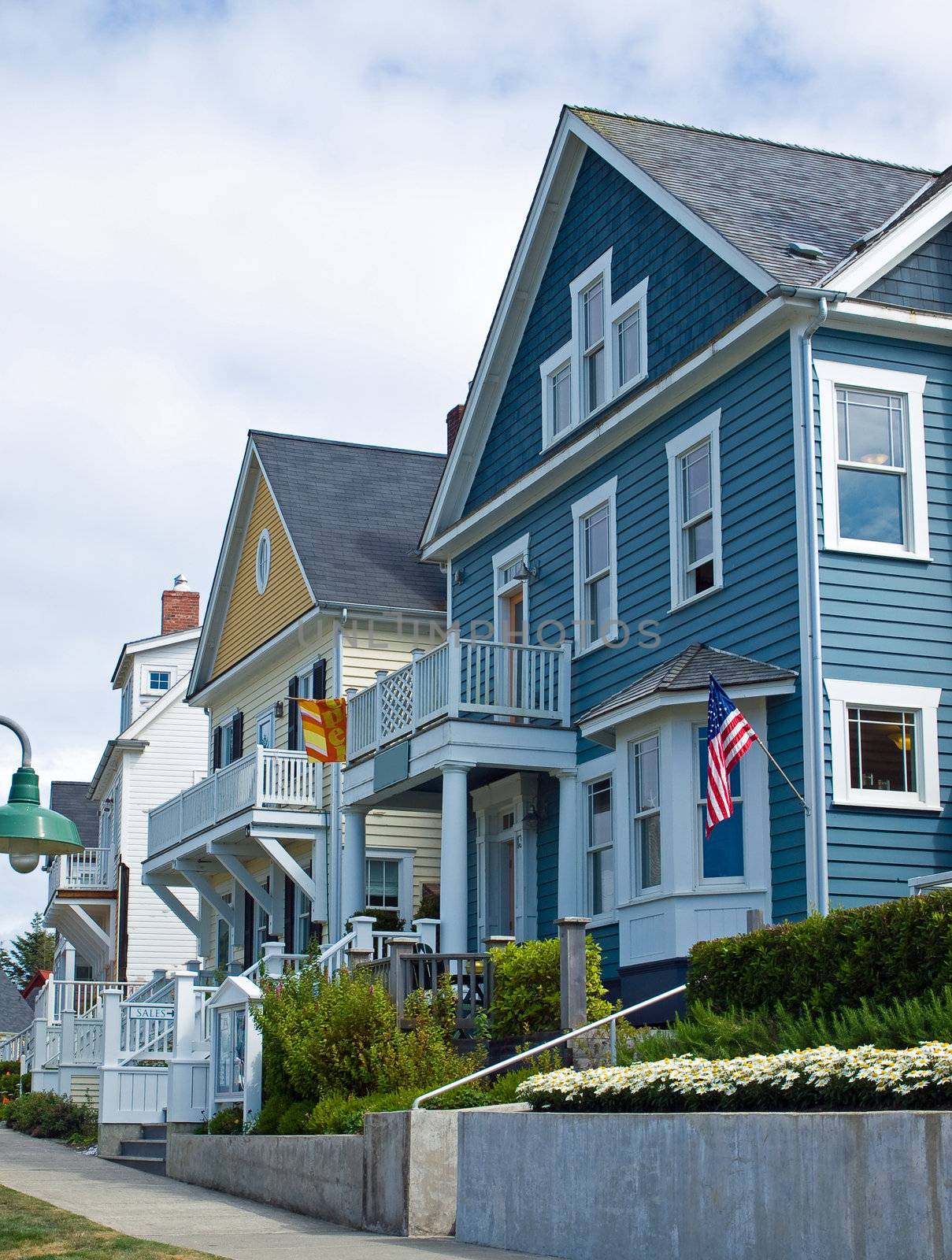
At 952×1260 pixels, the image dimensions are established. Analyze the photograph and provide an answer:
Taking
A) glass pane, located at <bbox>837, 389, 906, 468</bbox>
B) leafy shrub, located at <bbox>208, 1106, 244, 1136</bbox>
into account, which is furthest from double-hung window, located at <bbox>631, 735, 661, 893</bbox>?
leafy shrub, located at <bbox>208, 1106, 244, 1136</bbox>

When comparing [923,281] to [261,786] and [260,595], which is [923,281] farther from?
[260,595]

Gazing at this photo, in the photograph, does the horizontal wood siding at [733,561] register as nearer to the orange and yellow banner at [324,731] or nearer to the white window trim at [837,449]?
the white window trim at [837,449]

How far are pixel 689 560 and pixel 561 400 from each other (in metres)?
4.37

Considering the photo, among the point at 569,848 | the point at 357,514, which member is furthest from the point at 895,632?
the point at 357,514

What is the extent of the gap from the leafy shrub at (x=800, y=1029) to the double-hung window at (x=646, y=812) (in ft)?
16.8

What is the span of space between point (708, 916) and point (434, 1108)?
14.4 feet

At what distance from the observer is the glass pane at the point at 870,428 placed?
1662 cm

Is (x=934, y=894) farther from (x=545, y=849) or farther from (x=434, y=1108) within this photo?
(x=545, y=849)

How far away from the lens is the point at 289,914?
1129 inches

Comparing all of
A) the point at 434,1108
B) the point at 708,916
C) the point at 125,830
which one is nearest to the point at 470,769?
the point at 708,916

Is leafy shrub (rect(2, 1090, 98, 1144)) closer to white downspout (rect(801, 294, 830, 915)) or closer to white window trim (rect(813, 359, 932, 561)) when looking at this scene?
white downspout (rect(801, 294, 830, 915))

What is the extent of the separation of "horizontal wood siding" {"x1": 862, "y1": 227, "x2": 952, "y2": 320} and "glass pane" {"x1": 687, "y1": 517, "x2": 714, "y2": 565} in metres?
2.82

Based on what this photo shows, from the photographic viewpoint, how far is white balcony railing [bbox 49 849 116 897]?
4412cm

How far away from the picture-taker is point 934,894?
10.7 metres
